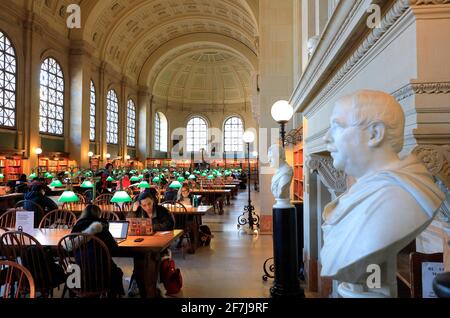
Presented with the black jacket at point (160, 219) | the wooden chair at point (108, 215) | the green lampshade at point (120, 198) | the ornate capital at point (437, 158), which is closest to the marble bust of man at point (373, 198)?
the ornate capital at point (437, 158)

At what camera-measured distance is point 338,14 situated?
1.90 meters

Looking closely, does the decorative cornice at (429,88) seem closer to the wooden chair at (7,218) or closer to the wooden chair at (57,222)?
the wooden chair at (57,222)

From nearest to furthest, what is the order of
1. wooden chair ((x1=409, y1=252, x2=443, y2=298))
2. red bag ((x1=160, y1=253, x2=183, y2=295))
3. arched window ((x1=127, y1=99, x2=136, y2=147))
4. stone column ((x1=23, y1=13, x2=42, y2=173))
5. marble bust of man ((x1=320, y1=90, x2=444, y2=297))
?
marble bust of man ((x1=320, y1=90, x2=444, y2=297)) < wooden chair ((x1=409, y1=252, x2=443, y2=298)) < red bag ((x1=160, y1=253, x2=183, y2=295)) < stone column ((x1=23, y1=13, x2=42, y2=173)) < arched window ((x1=127, y1=99, x2=136, y2=147))

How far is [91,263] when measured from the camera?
3291 millimetres

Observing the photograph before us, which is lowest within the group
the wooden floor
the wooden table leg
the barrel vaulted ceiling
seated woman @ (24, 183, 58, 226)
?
the wooden floor

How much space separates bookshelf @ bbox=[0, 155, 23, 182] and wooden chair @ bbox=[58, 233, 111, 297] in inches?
520

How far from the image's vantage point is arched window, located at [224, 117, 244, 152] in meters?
36.5

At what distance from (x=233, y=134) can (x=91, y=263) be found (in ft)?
Answer: 110

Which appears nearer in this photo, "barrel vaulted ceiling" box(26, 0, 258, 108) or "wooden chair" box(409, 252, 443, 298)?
"wooden chair" box(409, 252, 443, 298)

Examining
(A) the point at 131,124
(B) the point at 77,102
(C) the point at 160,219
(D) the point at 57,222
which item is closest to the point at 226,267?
(C) the point at 160,219

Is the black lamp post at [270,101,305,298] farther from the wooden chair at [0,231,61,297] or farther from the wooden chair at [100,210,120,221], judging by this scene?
the wooden chair at [100,210,120,221]

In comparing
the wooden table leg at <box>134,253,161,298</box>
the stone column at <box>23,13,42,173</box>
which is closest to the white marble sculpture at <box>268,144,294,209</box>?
the wooden table leg at <box>134,253,161,298</box>

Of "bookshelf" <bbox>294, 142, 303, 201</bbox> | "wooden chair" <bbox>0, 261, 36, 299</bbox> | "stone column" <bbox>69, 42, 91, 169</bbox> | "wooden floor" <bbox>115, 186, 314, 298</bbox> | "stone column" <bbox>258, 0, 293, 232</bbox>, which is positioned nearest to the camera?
"wooden chair" <bbox>0, 261, 36, 299</bbox>
